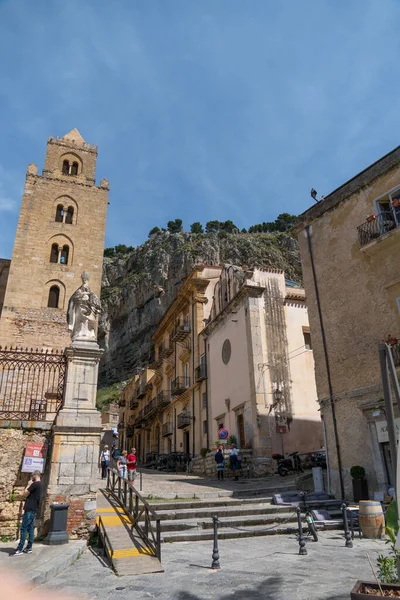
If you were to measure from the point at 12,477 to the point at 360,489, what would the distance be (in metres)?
9.32

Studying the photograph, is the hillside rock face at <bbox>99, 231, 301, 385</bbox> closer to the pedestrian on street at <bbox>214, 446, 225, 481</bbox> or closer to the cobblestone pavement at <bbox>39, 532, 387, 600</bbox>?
the pedestrian on street at <bbox>214, 446, 225, 481</bbox>

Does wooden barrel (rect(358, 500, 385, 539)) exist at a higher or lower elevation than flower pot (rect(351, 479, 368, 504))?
lower

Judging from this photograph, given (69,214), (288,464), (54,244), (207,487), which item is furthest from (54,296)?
(288,464)

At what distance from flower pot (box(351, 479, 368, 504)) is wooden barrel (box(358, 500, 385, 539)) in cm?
Answer: 329

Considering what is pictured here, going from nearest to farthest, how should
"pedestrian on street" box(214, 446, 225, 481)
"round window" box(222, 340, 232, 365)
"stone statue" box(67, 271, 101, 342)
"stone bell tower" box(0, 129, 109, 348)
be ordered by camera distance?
1. "stone statue" box(67, 271, 101, 342)
2. "pedestrian on street" box(214, 446, 225, 481)
3. "round window" box(222, 340, 232, 365)
4. "stone bell tower" box(0, 129, 109, 348)

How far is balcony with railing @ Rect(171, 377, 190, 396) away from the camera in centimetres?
2981

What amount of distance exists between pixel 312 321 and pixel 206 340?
12.1 meters

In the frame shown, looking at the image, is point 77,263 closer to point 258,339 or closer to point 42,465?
point 258,339

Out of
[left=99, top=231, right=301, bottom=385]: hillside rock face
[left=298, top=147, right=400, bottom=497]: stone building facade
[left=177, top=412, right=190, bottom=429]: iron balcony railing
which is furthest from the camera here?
[left=99, top=231, right=301, bottom=385]: hillside rock face

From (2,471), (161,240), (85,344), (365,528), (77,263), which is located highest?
(161,240)

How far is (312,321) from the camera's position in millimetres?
16078

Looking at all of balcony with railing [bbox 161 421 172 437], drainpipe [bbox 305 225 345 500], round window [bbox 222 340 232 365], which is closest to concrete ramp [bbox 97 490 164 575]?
drainpipe [bbox 305 225 345 500]

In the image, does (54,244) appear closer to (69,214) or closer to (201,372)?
(69,214)

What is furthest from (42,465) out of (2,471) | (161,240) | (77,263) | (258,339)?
(161,240)
